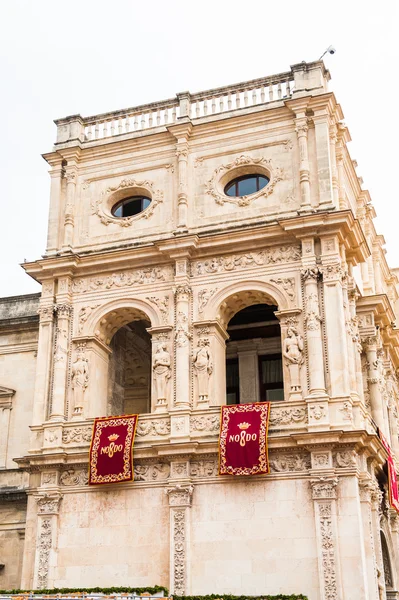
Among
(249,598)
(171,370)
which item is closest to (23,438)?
(171,370)

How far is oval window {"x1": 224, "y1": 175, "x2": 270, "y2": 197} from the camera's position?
26516 mm

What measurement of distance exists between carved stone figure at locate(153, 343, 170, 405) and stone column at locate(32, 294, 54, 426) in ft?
12.2

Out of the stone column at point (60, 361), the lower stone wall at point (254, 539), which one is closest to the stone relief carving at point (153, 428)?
the lower stone wall at point (254, 539)

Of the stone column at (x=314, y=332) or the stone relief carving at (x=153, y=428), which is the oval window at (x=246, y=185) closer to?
the stone column at (x=314, y=332)

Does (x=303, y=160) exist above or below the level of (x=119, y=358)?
above

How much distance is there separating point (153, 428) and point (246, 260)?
582cm

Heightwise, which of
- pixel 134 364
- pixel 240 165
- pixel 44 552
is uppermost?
pixel 240 165

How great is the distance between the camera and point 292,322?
78.5 ft

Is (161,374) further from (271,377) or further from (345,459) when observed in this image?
(345,459)

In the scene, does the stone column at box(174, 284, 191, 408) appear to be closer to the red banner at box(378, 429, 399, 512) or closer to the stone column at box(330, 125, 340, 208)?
the stone column at box(330, 125, 340, 208)

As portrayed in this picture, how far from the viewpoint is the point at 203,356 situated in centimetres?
2428

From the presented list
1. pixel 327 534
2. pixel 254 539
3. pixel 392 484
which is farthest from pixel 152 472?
pixel 392 484

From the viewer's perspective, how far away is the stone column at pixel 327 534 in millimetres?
20625

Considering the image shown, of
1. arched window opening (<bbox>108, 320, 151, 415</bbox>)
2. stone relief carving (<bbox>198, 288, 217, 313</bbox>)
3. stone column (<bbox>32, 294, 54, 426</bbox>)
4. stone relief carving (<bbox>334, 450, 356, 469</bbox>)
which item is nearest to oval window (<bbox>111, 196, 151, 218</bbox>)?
stone column (<bbox>32, 294, 54, 426</bbox>)
